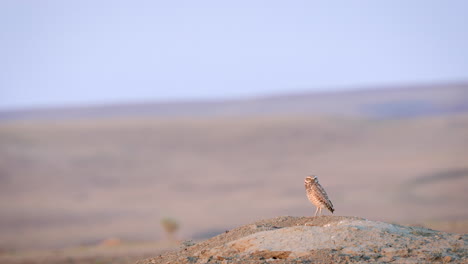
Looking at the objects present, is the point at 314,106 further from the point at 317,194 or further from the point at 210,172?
the point at 317,194

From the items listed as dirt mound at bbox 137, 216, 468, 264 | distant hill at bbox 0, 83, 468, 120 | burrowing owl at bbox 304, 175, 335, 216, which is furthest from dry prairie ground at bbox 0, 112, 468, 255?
dirt mound at bbox 137, 216, 468, 264

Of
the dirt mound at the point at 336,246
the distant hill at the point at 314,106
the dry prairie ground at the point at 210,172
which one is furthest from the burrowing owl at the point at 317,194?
the distant hill at the point at 314,106

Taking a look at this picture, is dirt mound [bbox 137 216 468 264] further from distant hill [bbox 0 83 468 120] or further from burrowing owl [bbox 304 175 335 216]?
distant hill [bbox 0 83 468 120]

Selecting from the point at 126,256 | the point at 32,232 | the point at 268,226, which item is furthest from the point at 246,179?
the point at 268,226

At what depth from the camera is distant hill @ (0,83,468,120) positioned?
108688 millimetres

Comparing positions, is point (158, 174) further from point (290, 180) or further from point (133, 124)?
point (133, 124)

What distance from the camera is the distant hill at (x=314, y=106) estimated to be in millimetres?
108688

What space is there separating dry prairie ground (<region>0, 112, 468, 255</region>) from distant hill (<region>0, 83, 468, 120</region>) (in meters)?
24.7

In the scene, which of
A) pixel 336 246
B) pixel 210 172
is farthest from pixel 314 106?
pixel 336 246

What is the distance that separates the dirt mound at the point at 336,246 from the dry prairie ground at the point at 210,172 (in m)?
31.6

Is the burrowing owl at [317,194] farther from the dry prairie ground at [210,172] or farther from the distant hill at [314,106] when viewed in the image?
the distant hill at [314,106]

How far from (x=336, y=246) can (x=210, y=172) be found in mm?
57983

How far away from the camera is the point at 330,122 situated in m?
82.6

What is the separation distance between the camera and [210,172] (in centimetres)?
6769
